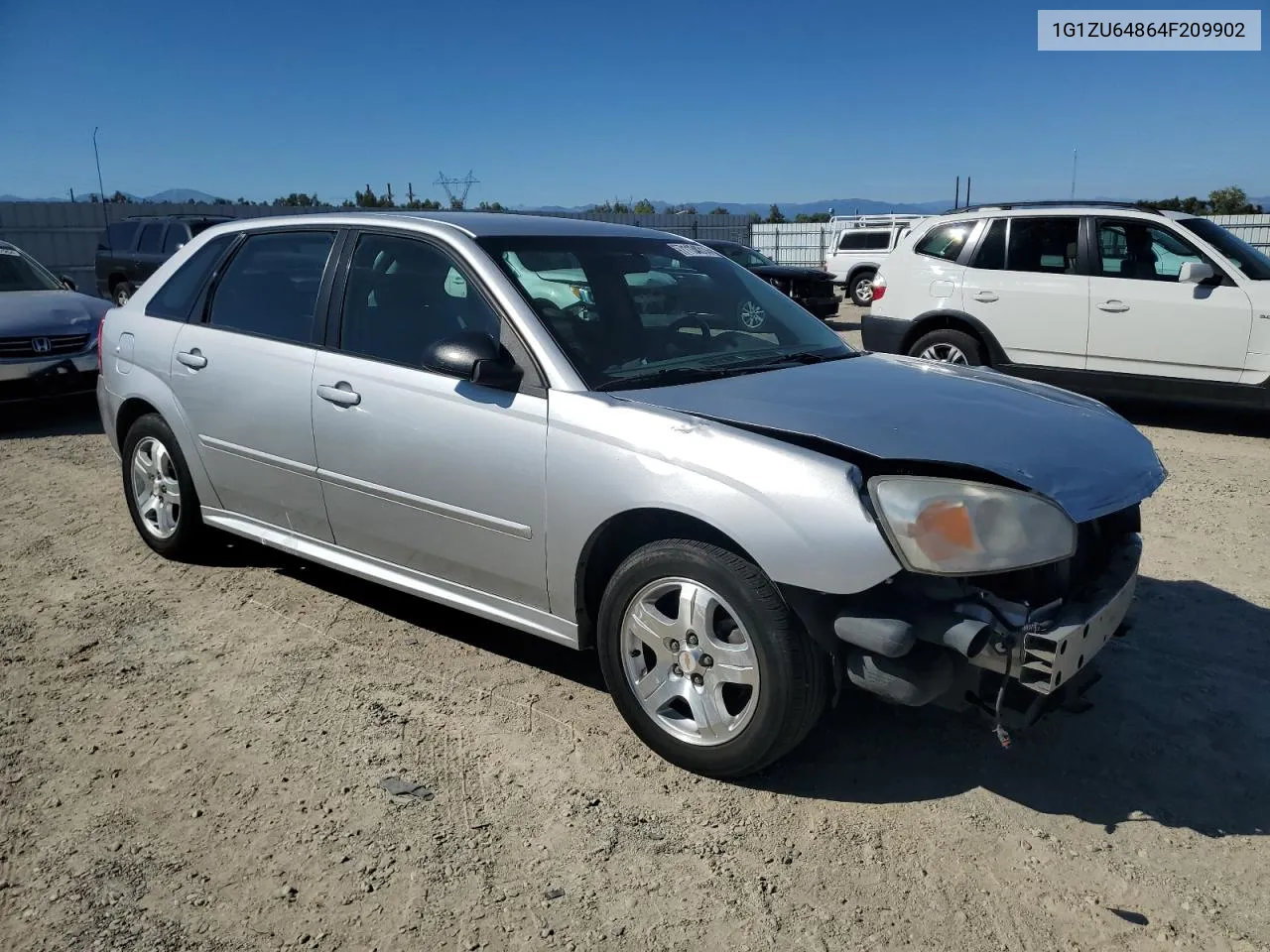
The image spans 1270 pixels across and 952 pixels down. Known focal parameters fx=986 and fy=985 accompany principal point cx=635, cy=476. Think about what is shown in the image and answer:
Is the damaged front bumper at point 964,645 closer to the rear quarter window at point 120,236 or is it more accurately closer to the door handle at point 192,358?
the door handle at point 192,358

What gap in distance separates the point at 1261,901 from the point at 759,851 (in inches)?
50.4

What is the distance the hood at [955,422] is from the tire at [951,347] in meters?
5.36

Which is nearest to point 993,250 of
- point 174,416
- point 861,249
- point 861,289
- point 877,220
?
point 174,416

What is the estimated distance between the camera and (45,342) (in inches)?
348

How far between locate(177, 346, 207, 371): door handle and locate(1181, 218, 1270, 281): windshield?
7507 millimetres

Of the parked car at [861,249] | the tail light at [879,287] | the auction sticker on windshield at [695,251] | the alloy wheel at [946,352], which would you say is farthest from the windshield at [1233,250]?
the parked car at [861,249]

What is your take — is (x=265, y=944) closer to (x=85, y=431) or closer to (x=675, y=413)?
(x=675, y=413)

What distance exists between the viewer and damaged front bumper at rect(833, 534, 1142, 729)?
8.58ft

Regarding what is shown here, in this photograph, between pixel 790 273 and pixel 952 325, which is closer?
pixel 952 325

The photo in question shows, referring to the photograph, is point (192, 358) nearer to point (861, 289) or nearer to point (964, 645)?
point (964, 645)

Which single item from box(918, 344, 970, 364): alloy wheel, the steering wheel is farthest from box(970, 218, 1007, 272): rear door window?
the steering wheel

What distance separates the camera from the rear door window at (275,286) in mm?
4230

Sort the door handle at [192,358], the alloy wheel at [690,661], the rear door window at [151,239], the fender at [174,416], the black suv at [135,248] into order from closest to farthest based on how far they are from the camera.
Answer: the alloy wheel at [690,661], the door handle at [192,358], the fender at [174,416], the black suv at [135,248], the rear door window at [151,239]

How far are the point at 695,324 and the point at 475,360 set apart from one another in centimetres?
101
